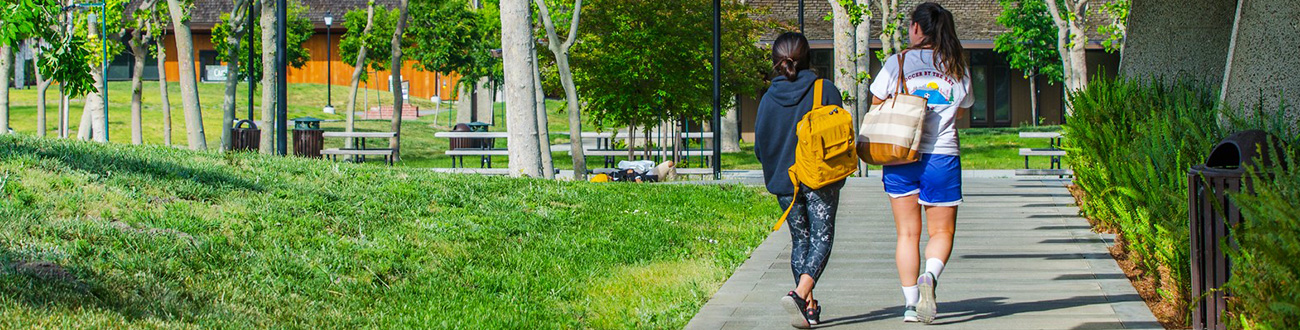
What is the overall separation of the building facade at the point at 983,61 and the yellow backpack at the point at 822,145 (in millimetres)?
32683

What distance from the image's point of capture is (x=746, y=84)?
1232 inches

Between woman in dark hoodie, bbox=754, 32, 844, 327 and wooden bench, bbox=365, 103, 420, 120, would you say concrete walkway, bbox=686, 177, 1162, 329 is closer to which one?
woman in dark hoodie, bbox=754, 32, 844, 327

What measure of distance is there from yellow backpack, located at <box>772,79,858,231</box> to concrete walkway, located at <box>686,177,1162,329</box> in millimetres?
756

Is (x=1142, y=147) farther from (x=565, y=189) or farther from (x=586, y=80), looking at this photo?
(x=586, y=80)

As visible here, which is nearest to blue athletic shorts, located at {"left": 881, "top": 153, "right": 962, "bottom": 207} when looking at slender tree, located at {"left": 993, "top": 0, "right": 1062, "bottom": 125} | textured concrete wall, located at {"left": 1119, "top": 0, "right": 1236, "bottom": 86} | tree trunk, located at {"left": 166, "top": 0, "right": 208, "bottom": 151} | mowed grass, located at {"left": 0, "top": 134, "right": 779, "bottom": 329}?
mowed grass, located at {"left": 0, "top": 134, "right": 779, "bottom": 329}

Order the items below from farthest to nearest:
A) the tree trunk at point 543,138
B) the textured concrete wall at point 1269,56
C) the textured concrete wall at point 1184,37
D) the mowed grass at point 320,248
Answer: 1. the tree trunk at point 543,138
2. the textured concrete wall at point 1184,37
3. the textured concrete wall at point 1269,56
4. the mowed grass at point 320,248

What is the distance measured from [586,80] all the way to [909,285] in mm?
20559

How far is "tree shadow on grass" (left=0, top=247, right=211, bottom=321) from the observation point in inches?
266

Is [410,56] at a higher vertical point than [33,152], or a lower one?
higher

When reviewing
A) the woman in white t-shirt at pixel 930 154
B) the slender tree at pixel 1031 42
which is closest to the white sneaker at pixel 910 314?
the woman in white t-shirt at pixel 930 154

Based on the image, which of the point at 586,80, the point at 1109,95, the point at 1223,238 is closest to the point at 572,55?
the point at 586,80

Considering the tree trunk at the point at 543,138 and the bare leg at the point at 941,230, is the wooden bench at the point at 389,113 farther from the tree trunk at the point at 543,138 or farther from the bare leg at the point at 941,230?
the bare leg at the point at 941,230

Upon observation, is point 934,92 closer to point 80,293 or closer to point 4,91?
point 80,293

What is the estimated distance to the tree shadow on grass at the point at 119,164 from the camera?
→ 1089 centimetres
